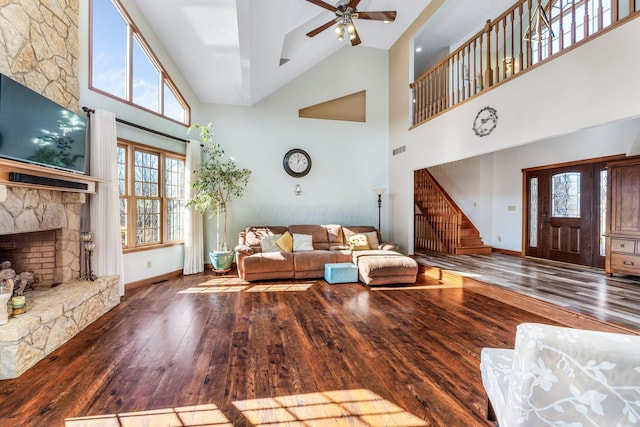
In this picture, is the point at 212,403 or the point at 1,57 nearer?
the point at 212,403

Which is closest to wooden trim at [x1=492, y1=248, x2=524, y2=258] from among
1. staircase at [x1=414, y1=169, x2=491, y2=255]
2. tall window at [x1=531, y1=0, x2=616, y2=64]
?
staircase at [x1=414, y1=169, x2=491, y2=255]

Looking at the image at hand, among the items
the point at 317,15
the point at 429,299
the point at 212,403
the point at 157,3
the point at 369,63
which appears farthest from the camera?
the point at 369,63

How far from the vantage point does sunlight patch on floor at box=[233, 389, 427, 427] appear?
5.42 feet

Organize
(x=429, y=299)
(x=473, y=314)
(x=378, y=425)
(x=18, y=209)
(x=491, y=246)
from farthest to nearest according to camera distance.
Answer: (x=491, y=246)
(x=429, y=299)
(x=473, y=314)
(x=18, y=209)
(x=378, y=425)

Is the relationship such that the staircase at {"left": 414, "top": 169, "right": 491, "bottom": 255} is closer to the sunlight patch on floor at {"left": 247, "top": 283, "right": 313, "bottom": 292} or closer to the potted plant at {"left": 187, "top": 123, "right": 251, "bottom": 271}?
the sunlight patch on floor at {"left": 247, "top": 283, "right": 313, "bottom": 292}

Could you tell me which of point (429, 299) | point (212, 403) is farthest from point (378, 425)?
point (429, 299)

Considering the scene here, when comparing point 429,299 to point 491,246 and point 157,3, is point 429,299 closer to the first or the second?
point 491,246

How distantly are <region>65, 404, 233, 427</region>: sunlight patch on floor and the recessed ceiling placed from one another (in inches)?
149

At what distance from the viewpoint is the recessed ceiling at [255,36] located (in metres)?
3.52

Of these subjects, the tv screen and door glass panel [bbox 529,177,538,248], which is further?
door glass panel [bbox 529,177,538,248]

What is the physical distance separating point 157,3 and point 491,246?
8.27 m

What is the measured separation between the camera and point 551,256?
5.96m

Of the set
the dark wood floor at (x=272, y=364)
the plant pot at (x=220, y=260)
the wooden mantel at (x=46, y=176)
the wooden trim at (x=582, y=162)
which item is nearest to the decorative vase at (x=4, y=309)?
the dark wood floor at (x=272, y=364)

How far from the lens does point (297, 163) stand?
6273 mm
